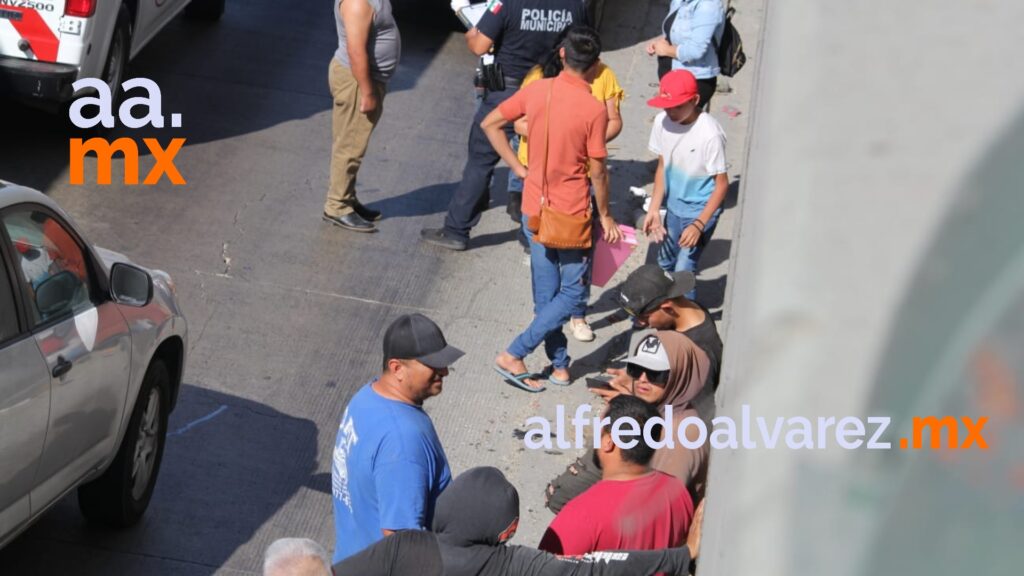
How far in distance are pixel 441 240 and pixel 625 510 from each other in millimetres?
5378

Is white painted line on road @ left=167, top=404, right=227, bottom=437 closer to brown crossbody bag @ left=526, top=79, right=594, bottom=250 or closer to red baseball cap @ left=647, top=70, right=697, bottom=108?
brown crossbody bag @ left=526, top=79, right=594, bottom=250

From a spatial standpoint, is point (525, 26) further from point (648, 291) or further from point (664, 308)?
point (664, 308)

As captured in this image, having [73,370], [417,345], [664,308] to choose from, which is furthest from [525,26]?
[417,345]

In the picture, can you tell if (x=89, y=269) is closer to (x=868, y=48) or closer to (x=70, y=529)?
(x=70, y=529)

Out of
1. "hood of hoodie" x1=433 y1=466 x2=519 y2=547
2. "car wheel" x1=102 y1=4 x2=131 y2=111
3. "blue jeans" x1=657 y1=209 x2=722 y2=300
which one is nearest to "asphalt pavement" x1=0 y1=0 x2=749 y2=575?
"car wheel" x1=102 y1=4 x2=131 y2=111

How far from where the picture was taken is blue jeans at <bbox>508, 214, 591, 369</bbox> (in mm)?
7669

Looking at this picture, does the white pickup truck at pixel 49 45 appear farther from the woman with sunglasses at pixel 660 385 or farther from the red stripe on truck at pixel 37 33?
the woman with sunglasses at pixel 660 385

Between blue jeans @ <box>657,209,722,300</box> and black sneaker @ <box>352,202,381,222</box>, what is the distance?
7.67 feet

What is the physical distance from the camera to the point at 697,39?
386 inches

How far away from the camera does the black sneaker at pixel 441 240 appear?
9617 mm

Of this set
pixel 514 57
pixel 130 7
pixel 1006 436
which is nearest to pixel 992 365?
pixel 1006 436

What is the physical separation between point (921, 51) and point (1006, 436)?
0.55m

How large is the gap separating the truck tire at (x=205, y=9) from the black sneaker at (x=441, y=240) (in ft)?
15.9

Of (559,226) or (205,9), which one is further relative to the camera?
(205,9)
